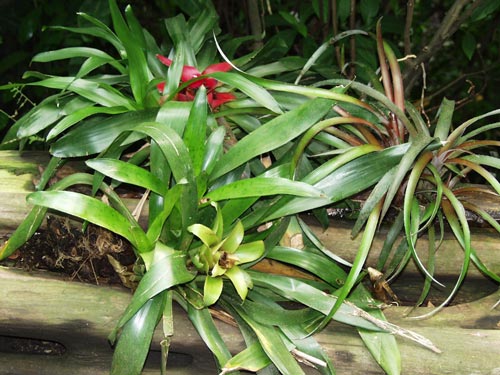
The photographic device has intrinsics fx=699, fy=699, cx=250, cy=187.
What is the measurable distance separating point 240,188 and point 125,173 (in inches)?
10.2

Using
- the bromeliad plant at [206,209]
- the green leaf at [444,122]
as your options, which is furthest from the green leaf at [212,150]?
the green leaf at [444,122]

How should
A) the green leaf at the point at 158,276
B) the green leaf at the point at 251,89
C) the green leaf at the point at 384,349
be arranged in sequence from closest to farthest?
the green leaf at the point at 158,276 → the green leaf at the point at 384,349 → the green leaf at the point at 251,89

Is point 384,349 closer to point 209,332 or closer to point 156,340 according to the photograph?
point 209,332

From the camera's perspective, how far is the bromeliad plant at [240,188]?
1530 mm

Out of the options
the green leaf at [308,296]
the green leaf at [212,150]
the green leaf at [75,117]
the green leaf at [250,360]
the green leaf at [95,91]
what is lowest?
the green leaf at [250,360]

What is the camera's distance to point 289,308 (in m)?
1.73

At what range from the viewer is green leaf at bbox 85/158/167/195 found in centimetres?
154

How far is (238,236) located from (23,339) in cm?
68

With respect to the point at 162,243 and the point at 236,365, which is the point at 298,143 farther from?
the point at 236,365

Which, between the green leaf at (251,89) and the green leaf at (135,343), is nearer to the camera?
the green leaf at (135,343)

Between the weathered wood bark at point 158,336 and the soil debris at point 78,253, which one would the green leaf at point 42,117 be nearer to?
the soil debris at point 78,253

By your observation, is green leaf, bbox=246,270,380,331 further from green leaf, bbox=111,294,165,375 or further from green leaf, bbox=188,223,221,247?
green leaf, bbox=111,294,165,375

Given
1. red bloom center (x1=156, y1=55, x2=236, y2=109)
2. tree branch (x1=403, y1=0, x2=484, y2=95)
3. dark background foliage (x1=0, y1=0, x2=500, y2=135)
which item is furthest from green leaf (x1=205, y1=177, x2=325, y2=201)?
tree branch (x1=403, y1=0, x2=484, y2=95)

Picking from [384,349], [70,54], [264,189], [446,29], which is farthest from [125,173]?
[446,29]
